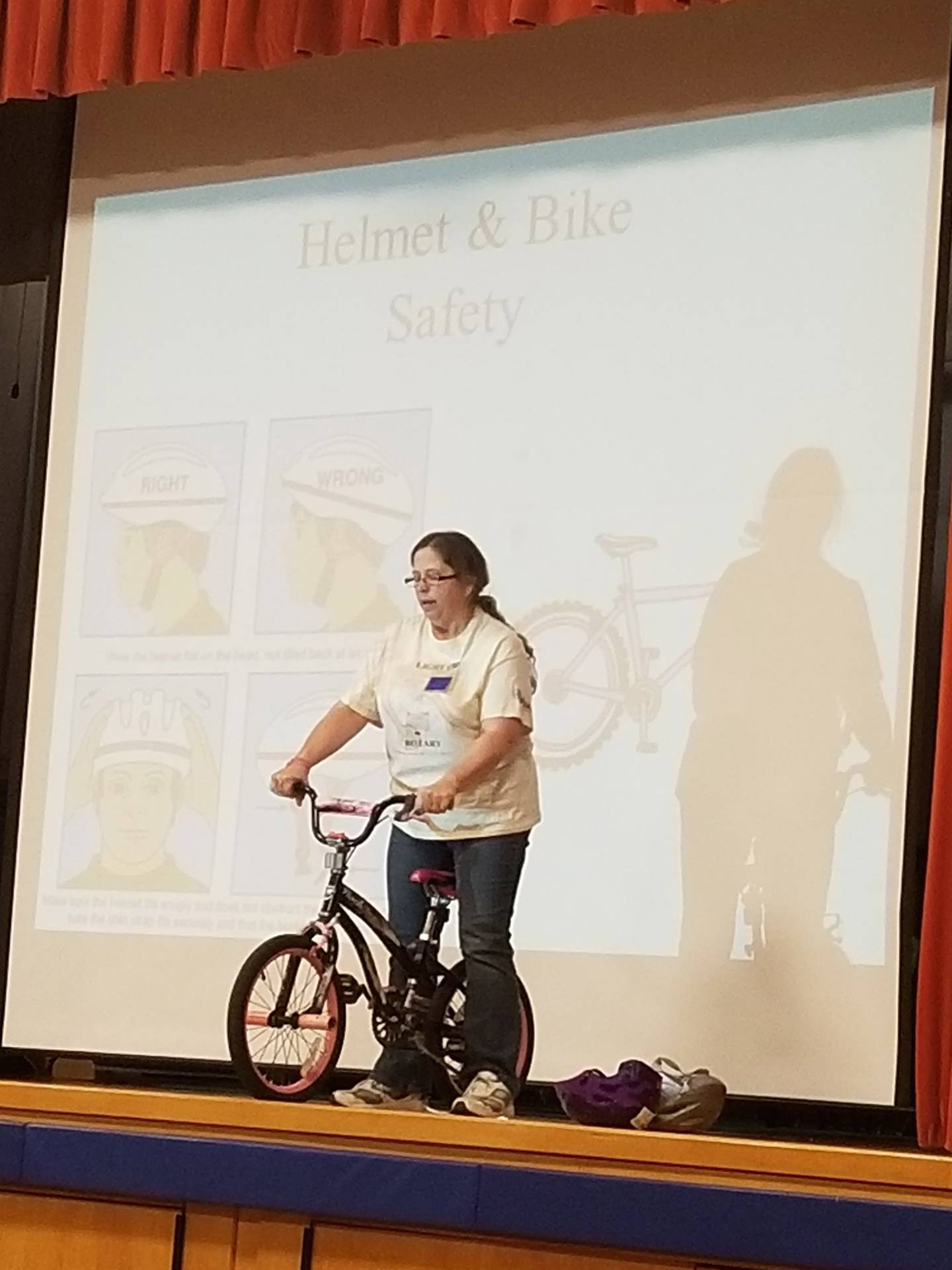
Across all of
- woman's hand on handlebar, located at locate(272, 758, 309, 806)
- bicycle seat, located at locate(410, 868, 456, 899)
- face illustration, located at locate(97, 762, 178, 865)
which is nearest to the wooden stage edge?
bicycle seat, located at locate(410, 868, 456, 899)

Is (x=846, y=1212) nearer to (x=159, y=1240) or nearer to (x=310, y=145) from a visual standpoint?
(x=159, y=1240)

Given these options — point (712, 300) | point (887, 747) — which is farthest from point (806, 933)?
point (712, 300)

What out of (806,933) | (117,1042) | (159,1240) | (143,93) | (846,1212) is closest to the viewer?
(846,1212)

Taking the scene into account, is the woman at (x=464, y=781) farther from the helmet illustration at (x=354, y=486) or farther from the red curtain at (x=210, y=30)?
the red curtain at (x=210, y=30)

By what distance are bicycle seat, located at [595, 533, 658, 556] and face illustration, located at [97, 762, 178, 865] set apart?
0.85 meters

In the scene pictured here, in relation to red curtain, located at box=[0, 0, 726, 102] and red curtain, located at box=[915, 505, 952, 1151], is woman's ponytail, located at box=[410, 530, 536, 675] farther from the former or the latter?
red curtain, located at box=[0, 0, 726, 102]

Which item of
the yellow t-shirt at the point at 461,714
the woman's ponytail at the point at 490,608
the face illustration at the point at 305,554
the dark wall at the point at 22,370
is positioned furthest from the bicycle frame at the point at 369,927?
the dark wall at the point at 22,370

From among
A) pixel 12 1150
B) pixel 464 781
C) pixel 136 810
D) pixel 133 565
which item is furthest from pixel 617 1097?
pixel 133 565

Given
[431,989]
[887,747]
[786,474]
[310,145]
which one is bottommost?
[431,989]

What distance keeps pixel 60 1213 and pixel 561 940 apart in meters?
0.85

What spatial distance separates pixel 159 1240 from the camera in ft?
8.82

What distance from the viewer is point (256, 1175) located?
8.59 feet

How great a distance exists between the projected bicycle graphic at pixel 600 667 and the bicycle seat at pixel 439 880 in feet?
1.24

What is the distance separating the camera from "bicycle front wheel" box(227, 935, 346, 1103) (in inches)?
108
